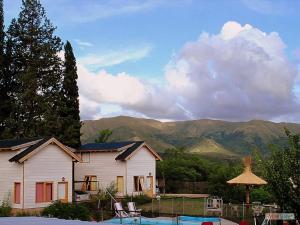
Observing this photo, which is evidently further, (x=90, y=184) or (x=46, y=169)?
(x=90, y=184)

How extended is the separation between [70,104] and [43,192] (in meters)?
20.9

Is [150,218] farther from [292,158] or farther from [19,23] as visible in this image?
[19,23]

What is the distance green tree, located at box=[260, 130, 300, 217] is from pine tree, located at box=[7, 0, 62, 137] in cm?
3531

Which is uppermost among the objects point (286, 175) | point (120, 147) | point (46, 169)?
point (120, 147)

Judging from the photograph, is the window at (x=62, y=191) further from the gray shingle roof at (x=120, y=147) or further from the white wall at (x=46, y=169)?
the gray shingle roof at (x=120, y=147)

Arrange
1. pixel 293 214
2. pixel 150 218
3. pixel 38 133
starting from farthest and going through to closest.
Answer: pixel 38 133
pixel 150 218
pixel 293 214

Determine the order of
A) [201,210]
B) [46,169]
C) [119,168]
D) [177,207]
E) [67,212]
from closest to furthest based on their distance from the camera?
[67,212]
[201,210]
[46,169]
[177,207]
[119,168]

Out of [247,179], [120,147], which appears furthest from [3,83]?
[247,179]

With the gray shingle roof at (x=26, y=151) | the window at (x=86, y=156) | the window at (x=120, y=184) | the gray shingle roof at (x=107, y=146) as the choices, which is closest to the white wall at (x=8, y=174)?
the gray shingle roof at (x=26, y=151)

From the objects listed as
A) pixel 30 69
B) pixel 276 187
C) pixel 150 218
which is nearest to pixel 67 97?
pixel 30 69

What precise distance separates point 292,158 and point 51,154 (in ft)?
65.7

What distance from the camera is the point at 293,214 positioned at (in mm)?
18078

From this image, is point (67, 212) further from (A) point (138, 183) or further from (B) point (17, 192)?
(A) point (138, 183)

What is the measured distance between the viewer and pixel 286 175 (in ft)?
59.8
